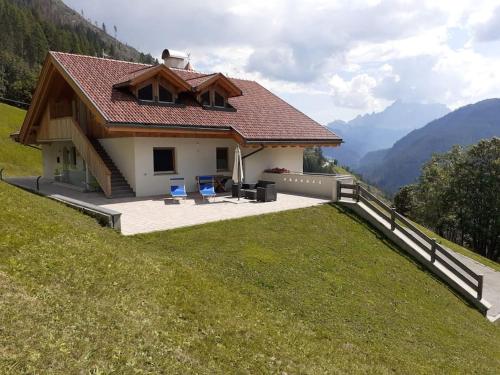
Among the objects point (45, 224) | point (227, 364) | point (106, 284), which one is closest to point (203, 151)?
point (45, 224)

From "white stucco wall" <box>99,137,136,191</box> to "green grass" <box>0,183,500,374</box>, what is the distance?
5460 millimetres

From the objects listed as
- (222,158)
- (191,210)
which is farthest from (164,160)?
(191,210)

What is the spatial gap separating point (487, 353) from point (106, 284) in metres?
8.47

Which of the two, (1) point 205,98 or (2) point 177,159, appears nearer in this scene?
(2) point 177,159

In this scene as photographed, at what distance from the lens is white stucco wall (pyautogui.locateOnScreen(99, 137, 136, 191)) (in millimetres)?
17469

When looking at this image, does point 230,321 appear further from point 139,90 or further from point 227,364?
point 139,90

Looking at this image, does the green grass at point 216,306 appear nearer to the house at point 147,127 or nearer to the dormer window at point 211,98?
the house at point 147,127

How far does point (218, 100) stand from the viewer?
71.1 feet

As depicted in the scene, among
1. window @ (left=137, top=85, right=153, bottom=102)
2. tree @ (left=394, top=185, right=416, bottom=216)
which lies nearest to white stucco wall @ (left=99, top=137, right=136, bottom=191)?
window @ (left=137, top=85, right=153, bottom=102)

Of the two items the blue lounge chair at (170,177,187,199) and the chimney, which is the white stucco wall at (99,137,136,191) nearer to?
the blue lounge chair at (170,177,187,199)

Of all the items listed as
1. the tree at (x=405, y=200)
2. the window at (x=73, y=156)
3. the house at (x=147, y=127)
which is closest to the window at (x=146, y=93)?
the house at (x=147, y=127)

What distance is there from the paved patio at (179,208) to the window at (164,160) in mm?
1718

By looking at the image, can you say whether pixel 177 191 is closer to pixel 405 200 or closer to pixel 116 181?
pixel 116 181

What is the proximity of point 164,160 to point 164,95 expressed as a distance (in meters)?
3.41
